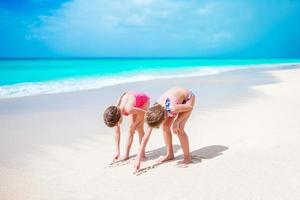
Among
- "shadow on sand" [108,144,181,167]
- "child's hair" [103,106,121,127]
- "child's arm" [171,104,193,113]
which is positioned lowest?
"shadow on sand" [108,144,181,167]

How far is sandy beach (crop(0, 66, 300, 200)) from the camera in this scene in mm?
3740

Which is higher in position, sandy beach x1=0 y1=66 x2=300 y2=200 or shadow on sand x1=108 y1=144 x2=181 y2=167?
sandy beach x1=0 y1=66 x2=300 y2=200

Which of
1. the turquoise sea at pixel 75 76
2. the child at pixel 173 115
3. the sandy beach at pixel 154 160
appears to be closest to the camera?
the sandy beach at pixel 154 160

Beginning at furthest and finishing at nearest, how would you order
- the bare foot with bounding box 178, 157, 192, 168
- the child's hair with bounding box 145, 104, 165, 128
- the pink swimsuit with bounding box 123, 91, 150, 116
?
the pink swimsuit with bounding box 123, 91, 150, 116, the bare foot with bounding box 178, 157, 192, 168, the child's hair with bounding box 145, 104, 165, 128

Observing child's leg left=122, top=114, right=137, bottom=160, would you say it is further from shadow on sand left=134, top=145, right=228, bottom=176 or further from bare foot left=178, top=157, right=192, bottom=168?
bare foot left=178, top=157, right=192, bottom=168

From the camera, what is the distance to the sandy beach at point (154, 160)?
3.74m

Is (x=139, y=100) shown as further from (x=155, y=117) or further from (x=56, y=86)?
→ (x=56, y=86)

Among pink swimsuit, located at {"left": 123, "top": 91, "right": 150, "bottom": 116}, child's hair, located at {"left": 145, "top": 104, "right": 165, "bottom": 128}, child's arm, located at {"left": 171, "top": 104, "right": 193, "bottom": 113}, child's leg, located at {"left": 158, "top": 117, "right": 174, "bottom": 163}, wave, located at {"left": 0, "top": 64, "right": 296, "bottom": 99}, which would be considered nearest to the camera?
child's hair, located at {"left": 145, "top": 104, "right": 165, "bottom": 128}

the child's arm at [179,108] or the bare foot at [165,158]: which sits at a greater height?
the child's arm at [179,108]

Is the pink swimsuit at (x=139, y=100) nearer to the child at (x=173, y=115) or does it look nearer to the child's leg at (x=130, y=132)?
the child's leg at (x=130, y=132)

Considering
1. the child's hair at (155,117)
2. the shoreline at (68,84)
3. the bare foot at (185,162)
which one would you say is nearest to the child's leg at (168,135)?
the bare foot at (185,162)

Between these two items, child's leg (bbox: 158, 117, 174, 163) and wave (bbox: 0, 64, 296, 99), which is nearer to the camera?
child's leg (bbox: 158, 117, 174, 163)

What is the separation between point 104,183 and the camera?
13.3 feet

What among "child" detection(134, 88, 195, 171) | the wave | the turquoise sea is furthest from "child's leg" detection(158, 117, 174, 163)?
the turquoise sea
